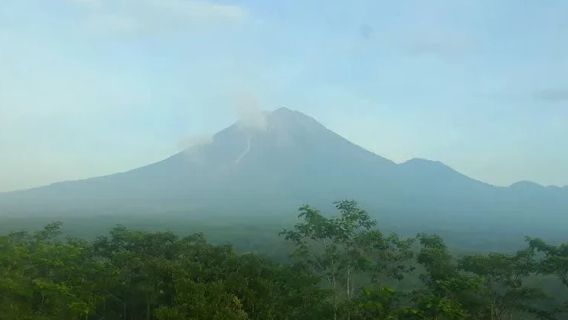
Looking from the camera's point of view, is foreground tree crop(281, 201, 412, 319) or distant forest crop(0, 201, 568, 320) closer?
distant forest crop(0, 201, 568, 320)

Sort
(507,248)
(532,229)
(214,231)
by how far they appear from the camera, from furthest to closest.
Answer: (532,229) < (214,231) < (507,248)

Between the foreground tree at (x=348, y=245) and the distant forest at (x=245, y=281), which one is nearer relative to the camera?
the distant forest at (x=245, y=281)

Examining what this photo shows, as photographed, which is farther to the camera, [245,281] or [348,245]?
[348,245]

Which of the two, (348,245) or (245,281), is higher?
(348,245)

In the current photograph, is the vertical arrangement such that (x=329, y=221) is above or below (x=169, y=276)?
above

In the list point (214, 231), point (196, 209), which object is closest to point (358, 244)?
point (214, 231)

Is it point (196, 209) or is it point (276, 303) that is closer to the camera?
point (276, 303)

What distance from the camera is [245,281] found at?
18062 millimetres

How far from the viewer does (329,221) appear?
24609 mm

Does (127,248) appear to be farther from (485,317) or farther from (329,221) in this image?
(485,317)

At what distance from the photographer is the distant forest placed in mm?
17484

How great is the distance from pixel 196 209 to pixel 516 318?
5764 inches

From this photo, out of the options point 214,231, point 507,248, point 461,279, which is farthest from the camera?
point 214,231

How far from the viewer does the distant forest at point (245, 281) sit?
17484 mm
